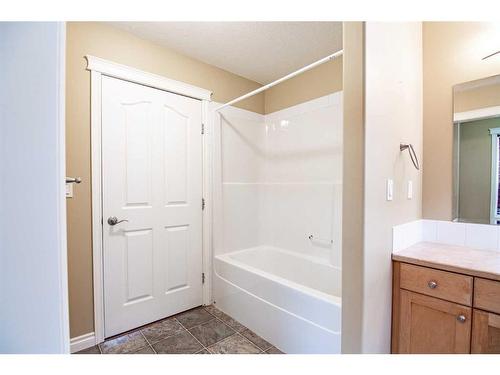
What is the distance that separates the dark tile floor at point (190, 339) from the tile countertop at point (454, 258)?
1056 mm

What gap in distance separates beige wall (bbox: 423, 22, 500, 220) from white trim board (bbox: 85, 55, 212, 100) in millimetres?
1740

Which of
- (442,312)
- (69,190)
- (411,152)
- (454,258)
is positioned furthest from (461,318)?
(69,190)

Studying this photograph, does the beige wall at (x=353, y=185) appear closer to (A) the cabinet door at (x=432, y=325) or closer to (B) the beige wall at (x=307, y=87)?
(A) the cabinet door at (x=432, y=325)

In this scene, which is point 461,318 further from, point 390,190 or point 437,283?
point 390,190

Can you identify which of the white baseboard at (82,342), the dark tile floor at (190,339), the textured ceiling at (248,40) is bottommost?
the dark tile floor at (190,339)

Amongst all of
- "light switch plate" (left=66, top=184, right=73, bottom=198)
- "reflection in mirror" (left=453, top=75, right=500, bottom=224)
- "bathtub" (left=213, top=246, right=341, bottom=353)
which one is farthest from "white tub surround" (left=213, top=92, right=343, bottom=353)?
"light switch plate" (left=66, top=184, right=73, bottom=198)

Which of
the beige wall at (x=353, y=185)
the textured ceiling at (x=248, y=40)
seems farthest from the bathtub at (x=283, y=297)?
the textured ceiling at (x=248, y=40)

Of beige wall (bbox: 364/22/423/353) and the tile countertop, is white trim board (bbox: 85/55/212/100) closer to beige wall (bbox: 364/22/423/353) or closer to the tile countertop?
beige wall (bbox: 364/22/423/353)

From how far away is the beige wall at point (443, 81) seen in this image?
1409 millimetres

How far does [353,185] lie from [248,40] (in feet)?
4.86

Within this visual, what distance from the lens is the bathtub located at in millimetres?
1408

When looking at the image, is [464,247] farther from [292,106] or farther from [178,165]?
[178,165]

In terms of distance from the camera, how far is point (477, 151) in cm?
144

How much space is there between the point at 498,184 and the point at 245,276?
1.77 metres
